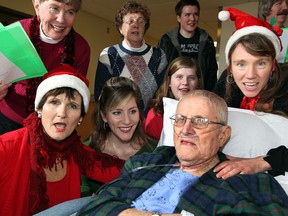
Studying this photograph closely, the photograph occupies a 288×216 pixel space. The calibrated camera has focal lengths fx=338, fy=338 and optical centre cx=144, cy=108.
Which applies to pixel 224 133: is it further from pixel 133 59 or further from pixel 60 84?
pixel 133 59

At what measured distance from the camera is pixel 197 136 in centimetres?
155

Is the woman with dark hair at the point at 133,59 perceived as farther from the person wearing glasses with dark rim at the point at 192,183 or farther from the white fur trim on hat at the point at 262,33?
the person wearing glasses with dark rim at the point at 192,183

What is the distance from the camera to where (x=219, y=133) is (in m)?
Answer: 1.59

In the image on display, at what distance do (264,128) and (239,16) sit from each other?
73cm

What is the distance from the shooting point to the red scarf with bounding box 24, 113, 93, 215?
171 centimetres

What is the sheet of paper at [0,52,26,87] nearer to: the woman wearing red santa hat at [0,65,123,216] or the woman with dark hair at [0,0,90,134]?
the woman wearing red santa hat at [0,65,123,216]

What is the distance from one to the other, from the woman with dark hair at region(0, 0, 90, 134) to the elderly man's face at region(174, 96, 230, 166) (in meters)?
1.01

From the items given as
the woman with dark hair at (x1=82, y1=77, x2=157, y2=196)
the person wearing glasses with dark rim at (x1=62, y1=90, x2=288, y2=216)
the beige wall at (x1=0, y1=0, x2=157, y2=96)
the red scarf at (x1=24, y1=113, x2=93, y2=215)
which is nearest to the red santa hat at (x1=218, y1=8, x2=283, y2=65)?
the person wearing glasses with dark rim at (x1=62, y1=90, x2=288, y2=216)

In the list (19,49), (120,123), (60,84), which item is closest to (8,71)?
(19,49)

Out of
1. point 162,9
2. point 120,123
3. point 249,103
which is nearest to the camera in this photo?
point 249,103

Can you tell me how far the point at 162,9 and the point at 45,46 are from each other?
582cm

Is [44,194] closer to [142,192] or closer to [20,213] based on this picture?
[20,213]

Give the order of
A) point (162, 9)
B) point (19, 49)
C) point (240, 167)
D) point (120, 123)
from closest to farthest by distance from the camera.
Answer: point (240, 167) → point (19, 49) → point (120, 123) → point (162, 9)

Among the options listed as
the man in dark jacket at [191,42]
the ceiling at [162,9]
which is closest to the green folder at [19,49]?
the man in dark jacket at [191,42]
